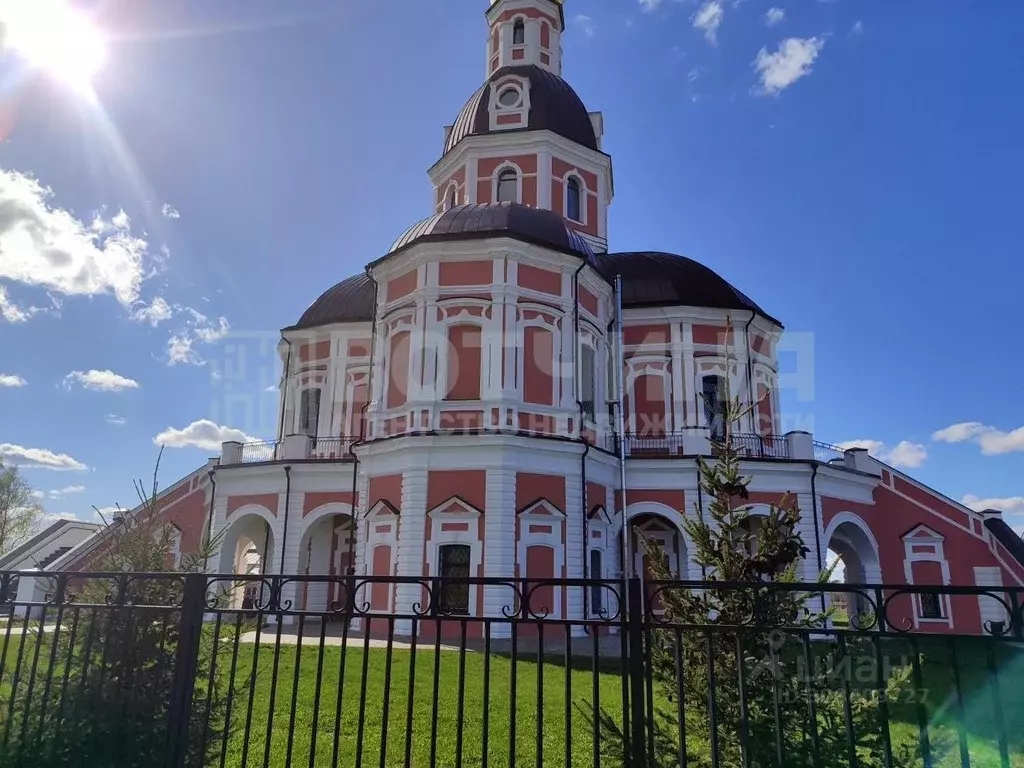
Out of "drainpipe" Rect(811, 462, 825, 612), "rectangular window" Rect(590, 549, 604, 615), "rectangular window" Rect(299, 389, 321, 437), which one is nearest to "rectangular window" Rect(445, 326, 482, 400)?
"rectangular window" Rect(590, 549, 604, 615)

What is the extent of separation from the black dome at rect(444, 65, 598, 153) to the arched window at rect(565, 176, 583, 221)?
131 centimetres

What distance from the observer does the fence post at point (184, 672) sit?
4.14m

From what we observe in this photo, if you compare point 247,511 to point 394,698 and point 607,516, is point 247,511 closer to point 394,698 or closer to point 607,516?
point 607,516

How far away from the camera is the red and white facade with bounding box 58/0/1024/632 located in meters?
15.4

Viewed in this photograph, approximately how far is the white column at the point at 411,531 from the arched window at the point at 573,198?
1080 cm

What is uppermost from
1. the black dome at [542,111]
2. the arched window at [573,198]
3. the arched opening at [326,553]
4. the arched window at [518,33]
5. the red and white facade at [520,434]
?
the arched window at [518,33]

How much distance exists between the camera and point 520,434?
1539 cm

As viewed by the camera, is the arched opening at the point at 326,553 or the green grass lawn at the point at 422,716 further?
the arched opening at the point at 326,553

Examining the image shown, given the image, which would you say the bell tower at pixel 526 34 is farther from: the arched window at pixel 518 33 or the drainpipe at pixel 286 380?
the drainpipe at pixel 286 380

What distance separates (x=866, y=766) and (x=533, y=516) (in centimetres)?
1152

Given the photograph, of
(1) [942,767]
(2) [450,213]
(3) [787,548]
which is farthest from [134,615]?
(2) [450,213]

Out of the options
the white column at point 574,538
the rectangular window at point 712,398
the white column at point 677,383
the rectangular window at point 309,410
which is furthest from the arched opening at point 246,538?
the rectangular window at point 712,398

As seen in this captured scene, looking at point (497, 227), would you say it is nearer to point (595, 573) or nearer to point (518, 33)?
point (595, 573)

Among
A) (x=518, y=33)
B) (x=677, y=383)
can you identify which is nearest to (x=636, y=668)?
(x=677, y=383)
